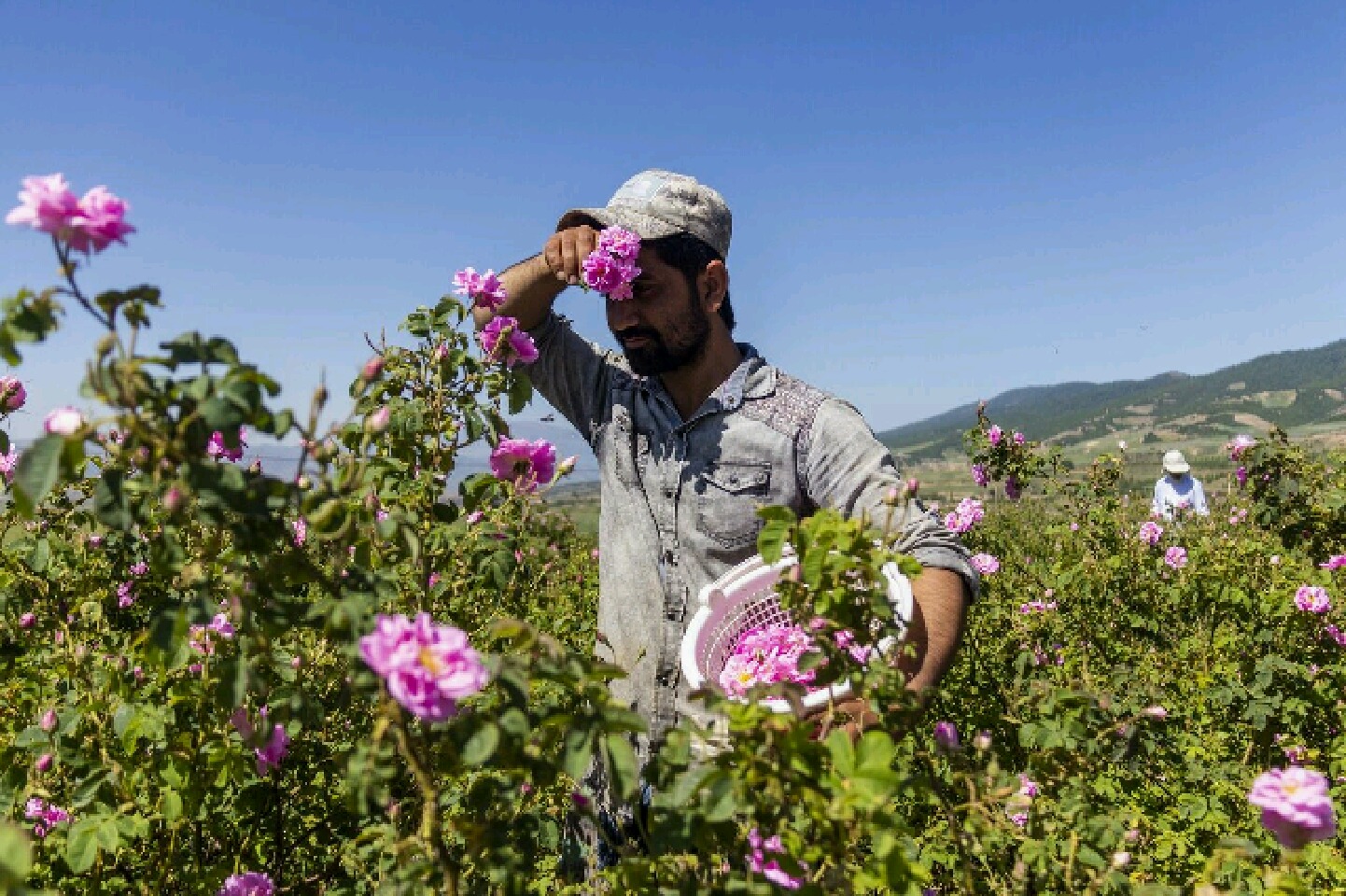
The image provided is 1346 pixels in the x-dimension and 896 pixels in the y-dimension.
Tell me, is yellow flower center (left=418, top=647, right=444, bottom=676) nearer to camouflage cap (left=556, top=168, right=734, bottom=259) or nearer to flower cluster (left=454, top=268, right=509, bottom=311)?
flower cluster (left=454, top=268, right=509, bottom=311)

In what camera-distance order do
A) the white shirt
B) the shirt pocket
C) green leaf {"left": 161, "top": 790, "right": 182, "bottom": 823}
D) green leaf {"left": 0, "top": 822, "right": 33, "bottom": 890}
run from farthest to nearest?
the white shirt, the shirt pocket, green leaf {"left": 161, "top": 790, "right": 182, "bottom": 823}, green leaf {"left": 0, "top": 822, "right": 33, "bottom": 890}

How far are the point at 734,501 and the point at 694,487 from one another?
0.15 m

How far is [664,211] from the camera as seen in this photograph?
8.63ft

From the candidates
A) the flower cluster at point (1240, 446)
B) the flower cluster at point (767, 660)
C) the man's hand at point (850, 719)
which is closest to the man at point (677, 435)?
the flower cluster at point (767, 660)

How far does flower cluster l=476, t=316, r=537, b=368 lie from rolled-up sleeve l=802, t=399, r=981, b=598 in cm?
90

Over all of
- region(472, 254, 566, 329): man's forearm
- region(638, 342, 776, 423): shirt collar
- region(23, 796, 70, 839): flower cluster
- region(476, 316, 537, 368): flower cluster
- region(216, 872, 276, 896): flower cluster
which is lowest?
region(216, 872, 276, 896): flower cluster

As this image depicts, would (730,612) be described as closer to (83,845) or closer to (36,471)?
(83,845)

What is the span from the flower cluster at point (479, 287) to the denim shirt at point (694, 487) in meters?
0.76

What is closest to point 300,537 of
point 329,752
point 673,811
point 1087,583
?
point 329,752

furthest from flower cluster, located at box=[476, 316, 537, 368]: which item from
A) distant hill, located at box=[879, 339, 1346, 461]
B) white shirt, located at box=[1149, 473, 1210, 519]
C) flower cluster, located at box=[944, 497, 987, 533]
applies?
distant hill, located at box=[879, 339, 1346, 461]

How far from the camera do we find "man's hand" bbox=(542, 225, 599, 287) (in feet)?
8.30

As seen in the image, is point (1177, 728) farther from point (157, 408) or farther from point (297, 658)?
point (157, 408)

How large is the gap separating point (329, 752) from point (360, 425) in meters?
1.10

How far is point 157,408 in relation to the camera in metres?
0.99
